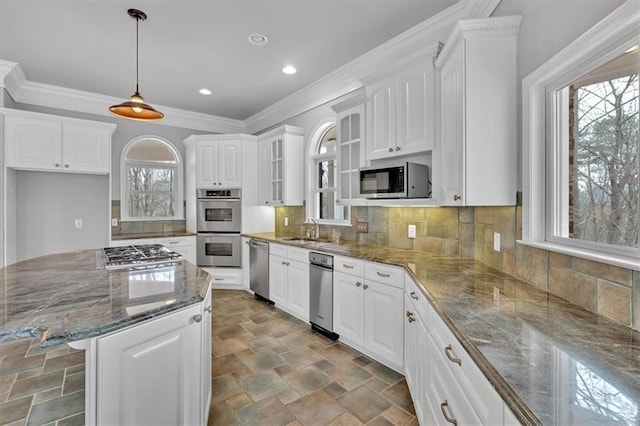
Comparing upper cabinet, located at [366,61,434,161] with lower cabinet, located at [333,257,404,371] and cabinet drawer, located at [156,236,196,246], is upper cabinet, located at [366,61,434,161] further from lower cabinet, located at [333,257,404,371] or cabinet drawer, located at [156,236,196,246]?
cabinet drawer, located at [156,236,196,246]

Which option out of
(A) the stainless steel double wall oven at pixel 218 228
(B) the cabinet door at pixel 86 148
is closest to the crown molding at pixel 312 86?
(B) the cabinet door at pixel 86 148

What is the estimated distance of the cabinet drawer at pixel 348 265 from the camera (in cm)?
266

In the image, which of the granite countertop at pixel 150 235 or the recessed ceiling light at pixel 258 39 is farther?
the granite countertop at pixel 150 235

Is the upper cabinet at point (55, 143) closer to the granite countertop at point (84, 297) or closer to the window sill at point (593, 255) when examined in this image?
the granite countertop at point (84, 297)

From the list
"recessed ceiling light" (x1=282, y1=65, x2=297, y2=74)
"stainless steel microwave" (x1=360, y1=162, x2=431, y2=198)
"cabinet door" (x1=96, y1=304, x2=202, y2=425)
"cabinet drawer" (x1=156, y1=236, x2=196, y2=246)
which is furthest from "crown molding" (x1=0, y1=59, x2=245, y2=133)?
"cabinet door" (x1=96, y1=304, x2=202, y2=425)

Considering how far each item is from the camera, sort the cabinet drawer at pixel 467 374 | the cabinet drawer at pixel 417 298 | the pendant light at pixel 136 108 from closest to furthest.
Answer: the cabinet drawer at pixel 467 374
the cabinet drawer at pixel 417 298
the pendant light at pixel 136 108

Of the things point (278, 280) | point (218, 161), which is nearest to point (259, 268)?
point (278, 280)

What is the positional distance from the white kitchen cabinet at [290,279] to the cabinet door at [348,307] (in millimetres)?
498

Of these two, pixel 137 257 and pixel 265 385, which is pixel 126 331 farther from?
pixel 265 385

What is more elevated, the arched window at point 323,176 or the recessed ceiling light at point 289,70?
the recessed ceiling light at point 289,70

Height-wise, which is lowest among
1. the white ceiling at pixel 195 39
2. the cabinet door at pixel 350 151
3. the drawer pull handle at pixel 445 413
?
the drawer pull handle at pixel 445 413

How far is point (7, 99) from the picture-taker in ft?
12.0

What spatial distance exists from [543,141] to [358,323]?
1.93 m

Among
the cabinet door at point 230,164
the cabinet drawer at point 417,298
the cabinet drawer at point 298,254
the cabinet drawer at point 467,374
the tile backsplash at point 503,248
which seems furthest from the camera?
the cabinet door at point 230,164
